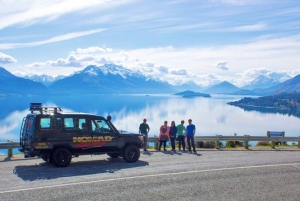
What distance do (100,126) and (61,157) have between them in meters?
1.91

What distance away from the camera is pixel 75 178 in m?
10.6

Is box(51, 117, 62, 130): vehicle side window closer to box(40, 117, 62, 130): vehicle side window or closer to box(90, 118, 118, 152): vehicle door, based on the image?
box(40, 117, 62, 130): vehicle side window

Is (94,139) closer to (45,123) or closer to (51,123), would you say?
(51,123)

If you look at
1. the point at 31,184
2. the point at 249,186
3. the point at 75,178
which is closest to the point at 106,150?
the point at 75,178

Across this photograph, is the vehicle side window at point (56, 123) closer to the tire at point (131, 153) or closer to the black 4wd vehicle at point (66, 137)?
the black 4wd vehicle at point (66, 137)

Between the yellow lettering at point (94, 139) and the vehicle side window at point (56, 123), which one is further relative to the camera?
the yellow lettering at point (94, 139)

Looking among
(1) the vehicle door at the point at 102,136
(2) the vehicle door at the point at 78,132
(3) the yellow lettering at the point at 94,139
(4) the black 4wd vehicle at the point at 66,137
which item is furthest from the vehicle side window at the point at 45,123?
(1) the vehicle door at the point at 102,136

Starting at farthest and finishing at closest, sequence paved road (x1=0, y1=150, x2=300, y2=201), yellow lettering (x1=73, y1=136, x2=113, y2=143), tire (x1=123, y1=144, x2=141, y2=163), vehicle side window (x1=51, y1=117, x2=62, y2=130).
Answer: tire (x1=123, y1=144, x2=141, y2=163)
yellow lettering (x1=73, y1=136, x2=113, y2=143)
vehicle side window (x1=51, y1=117, x2=62, y2=130)
paved road (x1=0, y1=150, x2=300, y2=201)

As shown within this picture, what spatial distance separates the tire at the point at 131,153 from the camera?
14.0 meters

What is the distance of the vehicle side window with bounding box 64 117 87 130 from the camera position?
42.3ft

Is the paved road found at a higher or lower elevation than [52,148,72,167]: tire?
lower

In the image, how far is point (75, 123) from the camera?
1305 cm

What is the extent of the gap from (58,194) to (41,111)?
4431 millimetres

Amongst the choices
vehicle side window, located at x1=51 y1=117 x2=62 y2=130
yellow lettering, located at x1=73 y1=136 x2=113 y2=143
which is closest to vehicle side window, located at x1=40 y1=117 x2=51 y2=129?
vehicle side window, located at x1=51 y1=117 x2=62 y2=130
